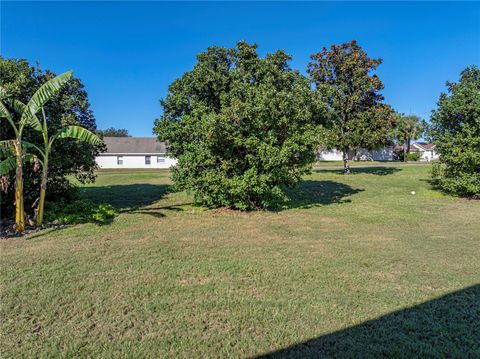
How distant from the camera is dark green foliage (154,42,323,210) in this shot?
32.6ft

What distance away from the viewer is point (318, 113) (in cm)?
1723

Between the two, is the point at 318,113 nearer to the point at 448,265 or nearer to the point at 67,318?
the point at 448,265

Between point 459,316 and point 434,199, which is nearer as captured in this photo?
point 459,316

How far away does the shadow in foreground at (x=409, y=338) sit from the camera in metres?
2.99

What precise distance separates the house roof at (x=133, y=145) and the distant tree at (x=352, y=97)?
977 inches

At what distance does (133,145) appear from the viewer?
42719 millimetres

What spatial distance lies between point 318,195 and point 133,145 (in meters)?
33.3

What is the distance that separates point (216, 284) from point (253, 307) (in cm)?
87

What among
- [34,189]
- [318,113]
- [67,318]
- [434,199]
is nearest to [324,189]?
[318,113]

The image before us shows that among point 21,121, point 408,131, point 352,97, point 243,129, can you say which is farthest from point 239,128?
point 408,131

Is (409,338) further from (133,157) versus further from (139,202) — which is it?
(133,157)

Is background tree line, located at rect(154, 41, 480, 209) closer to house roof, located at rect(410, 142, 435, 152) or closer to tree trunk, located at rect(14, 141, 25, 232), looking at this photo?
tree trunk, located at rect(14, 141, 25, 232)

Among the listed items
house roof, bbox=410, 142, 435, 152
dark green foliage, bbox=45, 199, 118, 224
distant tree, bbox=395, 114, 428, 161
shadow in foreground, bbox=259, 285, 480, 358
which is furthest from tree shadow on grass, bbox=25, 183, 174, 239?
house roof, bbox=410, 142, 435, 152

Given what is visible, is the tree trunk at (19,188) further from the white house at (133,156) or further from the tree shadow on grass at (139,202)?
the white house at (133,156)
